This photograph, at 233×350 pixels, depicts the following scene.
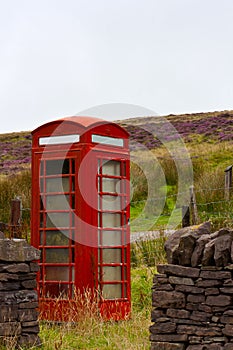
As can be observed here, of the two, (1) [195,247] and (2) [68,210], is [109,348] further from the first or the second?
(2) [68,210]

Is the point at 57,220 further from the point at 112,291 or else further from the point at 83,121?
the point at 83,121

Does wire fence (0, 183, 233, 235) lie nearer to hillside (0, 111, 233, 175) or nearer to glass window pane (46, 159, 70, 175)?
glass window pane (46, 159, 70, 175)

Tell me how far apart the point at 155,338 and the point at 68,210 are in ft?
8.37

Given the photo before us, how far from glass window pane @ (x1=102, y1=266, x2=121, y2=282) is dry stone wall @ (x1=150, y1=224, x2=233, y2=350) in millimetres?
A: 2260

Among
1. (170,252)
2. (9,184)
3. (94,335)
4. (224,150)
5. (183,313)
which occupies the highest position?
(224,150)

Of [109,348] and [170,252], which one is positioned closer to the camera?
[170,252]

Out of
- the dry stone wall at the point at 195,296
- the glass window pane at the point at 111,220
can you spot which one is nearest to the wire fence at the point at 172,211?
the glass window pane at the point at 111,220

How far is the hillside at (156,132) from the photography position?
3262 centimetres

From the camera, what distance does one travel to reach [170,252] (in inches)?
201

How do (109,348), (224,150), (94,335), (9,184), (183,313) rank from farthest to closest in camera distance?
1. (224,150)
2. (9,184)
3. (94,335)
4. (109,348)
5. (183,313)

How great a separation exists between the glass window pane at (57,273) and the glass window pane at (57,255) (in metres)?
0.08

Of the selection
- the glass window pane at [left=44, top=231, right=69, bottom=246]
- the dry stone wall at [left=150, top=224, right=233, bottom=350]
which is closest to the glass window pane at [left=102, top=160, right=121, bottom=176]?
the glass window pane at [left=44, top=231, right=69, bottom=246]

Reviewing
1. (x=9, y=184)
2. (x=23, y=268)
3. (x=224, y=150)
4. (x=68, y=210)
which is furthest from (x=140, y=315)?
(x=224, y=150)

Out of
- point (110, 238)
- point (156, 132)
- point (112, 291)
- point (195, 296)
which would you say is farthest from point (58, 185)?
point (156, 132)
